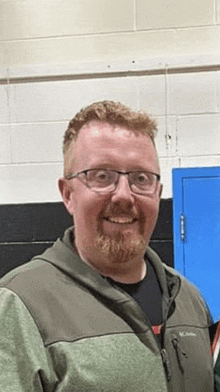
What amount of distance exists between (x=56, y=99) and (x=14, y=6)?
490 millimetres

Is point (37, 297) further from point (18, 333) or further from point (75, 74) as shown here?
point (75, 74)

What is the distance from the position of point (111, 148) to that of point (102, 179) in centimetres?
7

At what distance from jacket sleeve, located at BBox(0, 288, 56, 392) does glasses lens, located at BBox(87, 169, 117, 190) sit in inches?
11.7

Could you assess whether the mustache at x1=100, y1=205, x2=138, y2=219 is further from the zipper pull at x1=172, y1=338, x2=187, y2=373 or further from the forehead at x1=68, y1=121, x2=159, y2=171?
the zipper pull at x1=172, y1=338, x2=187, y2=373

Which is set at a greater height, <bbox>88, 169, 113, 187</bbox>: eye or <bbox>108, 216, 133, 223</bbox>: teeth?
<bbox>88, 169, 113, 187</bbox>: eye

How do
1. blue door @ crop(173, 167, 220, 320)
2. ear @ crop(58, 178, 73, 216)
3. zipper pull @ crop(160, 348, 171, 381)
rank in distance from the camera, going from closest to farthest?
1. zipper pull @ crop(160, 348, 171, 381)
2. ear @ crop(58, 178, 73, 216)
3. blue door @ crop(173, 167, 220, 320)

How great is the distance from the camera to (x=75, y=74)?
228cm

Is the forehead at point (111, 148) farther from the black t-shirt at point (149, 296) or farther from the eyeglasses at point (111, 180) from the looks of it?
the black t-shirt at point (149, 296)

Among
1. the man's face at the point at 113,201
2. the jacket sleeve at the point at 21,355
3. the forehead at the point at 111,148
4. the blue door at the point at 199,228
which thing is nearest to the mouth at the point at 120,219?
the man's face at the point at 113,201

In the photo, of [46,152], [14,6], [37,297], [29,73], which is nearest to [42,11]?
[14,6]

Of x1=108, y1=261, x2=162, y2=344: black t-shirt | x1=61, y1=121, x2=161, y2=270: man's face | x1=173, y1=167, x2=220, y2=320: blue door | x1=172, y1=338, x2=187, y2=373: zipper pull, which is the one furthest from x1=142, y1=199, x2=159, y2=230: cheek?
x1=173, y1=167, x2=220, y2=320: blue door

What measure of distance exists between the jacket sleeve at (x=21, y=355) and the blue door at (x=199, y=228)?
140cm

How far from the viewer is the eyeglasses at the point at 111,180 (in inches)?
39.8

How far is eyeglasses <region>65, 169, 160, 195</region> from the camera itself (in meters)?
1.01
